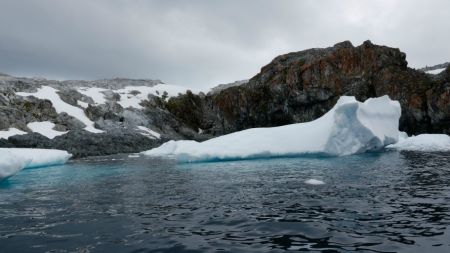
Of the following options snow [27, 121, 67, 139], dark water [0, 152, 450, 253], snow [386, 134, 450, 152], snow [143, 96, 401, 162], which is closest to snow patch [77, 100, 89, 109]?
snow [27, 121, 67, 139]

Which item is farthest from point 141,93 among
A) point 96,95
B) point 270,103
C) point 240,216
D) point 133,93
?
point 240,216

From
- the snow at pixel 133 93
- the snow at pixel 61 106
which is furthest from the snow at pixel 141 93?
the snow at pixel 61 106

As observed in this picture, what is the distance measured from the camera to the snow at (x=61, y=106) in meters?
82.0

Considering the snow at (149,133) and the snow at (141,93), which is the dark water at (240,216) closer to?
Answer: the snow at (149,133)

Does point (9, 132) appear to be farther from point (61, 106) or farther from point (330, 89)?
point (330, 89)

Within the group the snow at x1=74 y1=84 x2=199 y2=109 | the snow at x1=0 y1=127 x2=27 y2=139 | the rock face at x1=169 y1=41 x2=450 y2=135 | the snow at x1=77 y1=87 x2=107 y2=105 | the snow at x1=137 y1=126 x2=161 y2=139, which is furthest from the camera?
the snow at x1=74 y1=84 x2=199 y2=109

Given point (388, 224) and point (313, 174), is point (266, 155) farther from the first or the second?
point (388, 224)

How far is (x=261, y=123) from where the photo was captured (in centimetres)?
8350

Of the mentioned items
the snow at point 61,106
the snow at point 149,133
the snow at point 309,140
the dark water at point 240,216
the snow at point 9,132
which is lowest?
the dark water at point 240,216

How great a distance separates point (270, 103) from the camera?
265 ft

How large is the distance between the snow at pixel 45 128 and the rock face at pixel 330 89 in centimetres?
3537

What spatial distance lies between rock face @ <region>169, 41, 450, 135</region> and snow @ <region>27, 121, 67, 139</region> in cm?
3537

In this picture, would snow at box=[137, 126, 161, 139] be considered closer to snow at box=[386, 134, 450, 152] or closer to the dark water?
snow at box=[386, 134, 450, 152]

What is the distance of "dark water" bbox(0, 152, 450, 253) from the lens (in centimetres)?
885
